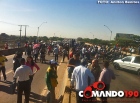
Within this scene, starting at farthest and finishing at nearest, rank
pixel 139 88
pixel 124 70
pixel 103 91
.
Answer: pixel 124 70
pixel 139 88
pixel 103 91

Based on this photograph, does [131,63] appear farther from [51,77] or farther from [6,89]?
[51,77]

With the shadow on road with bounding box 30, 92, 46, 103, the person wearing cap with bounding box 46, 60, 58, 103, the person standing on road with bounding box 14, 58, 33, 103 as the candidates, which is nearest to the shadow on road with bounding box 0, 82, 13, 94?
the shadow on road with bounding box 30, 92, 46, 103

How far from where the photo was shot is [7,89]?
32.1ft

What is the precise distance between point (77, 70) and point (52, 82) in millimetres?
1511

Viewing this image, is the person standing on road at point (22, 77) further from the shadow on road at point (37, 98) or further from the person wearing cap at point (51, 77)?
the shadow on road at point (37, 98)

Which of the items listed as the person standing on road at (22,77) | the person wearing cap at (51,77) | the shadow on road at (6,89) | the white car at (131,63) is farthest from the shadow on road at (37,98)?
the white car at (131,63)

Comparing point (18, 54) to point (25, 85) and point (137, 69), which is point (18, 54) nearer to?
point (25, 85)

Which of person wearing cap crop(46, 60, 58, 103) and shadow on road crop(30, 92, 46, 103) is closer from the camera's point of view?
person wearing cap crop(46, 60, 58, 103)

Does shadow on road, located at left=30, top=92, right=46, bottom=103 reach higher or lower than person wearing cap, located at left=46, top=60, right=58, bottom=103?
lower

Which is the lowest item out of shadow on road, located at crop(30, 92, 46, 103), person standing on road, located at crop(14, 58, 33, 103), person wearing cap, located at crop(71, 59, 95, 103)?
shadow on road, located at crop(30, 92, 46, 103)

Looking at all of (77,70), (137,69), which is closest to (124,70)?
(137,69)

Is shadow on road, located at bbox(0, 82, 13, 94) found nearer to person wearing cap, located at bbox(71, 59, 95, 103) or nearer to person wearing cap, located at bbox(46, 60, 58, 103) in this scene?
person wearing cap, located at bbox(46, 60, 58, 103)

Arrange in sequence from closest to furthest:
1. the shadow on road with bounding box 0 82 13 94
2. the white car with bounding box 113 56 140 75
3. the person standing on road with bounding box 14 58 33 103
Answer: the person standing on road with bounding box 14 58 33 103 < the shadow on road with bounding box 0 82 13 94 < the white car with bounding box 113 56 140 75

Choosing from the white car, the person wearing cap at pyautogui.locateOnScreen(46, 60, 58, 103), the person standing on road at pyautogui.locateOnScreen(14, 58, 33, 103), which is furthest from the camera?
the white car
